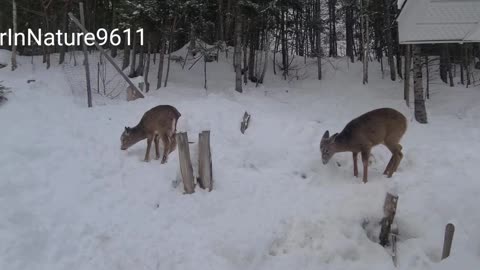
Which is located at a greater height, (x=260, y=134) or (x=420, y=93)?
(x=420, y=93)

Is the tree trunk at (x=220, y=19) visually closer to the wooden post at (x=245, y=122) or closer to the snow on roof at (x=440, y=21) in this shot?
the wooden post at (x=245, y=122)

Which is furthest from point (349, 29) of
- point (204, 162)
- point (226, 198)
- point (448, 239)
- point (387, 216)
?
point (448, 239)

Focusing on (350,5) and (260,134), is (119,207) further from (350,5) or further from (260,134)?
(350,5)

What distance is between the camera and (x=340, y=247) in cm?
621

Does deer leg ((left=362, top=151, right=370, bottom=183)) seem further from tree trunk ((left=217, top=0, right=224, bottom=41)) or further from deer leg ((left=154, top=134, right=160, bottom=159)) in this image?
tree trunk ((left=217, top=0, right=224, bottom=41))

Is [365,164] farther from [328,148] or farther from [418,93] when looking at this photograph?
[418,93]

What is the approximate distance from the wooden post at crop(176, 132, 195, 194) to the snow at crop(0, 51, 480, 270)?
7.2 inches

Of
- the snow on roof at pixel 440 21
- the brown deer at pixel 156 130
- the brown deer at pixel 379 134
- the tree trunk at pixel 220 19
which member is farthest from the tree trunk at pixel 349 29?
the snow on roof at pixel 440 21

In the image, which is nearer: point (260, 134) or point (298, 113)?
point (260, 134)

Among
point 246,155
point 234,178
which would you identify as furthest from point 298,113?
point 234,178

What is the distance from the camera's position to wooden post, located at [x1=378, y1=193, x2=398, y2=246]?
20.1 ft

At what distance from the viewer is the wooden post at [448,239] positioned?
5.34 metres

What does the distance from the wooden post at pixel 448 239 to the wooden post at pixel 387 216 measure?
0.81 metres

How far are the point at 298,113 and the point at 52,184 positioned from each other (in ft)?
28.9
